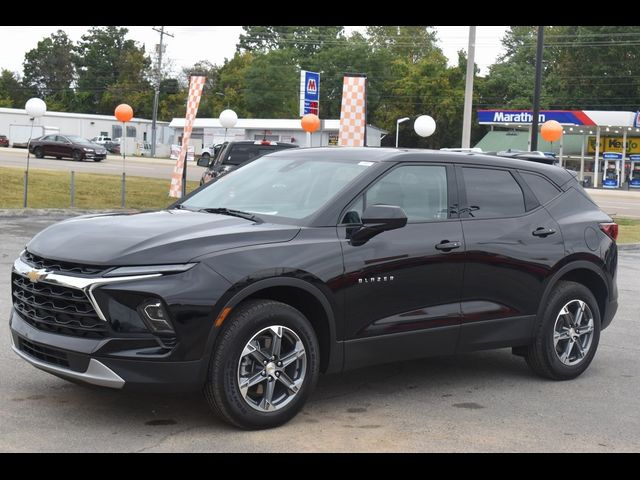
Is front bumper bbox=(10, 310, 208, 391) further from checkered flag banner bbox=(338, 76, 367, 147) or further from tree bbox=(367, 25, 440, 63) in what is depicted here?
tree bbox=(367, 25, 440, 63)

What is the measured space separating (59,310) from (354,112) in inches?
734

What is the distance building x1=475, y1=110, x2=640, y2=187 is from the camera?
50906 millimetres

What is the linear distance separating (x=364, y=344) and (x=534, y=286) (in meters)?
1.69

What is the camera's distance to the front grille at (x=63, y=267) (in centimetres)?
491

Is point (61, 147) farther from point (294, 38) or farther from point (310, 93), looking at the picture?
point (294, 38)

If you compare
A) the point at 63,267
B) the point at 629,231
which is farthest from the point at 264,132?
the point at 63,267

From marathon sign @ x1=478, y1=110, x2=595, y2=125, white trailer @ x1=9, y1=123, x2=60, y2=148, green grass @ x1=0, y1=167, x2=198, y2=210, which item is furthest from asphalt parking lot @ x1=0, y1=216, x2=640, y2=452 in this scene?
white trailer @ x1=9, y1=123, x2=60, y2=148

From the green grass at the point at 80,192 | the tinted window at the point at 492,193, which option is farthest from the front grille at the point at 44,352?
the green grass at the point at 80,192

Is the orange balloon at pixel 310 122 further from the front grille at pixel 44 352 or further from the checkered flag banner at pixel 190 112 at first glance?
the front grille at pixel 44 352

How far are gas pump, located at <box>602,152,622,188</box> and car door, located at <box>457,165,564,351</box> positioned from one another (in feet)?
156

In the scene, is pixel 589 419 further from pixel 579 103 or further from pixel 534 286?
pixel 579 103
